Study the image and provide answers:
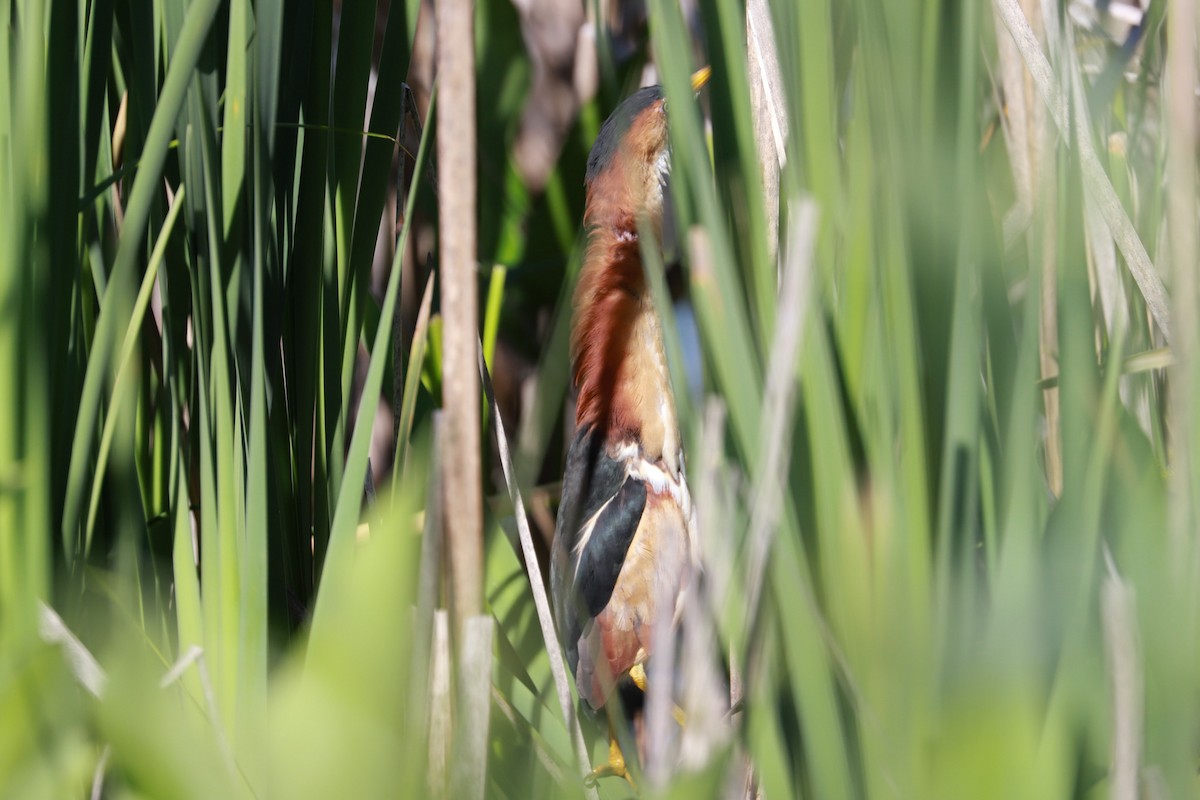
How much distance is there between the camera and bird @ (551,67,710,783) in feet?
3.03

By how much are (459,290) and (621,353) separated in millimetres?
626

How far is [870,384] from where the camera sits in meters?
0.28

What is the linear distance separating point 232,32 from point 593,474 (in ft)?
2.20

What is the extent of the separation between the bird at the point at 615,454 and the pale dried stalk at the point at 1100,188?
1.74 feet

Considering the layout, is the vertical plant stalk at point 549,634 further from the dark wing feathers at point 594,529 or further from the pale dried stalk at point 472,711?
the dark wing feathers at point 594,529

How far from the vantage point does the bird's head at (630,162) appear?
94 centimetres

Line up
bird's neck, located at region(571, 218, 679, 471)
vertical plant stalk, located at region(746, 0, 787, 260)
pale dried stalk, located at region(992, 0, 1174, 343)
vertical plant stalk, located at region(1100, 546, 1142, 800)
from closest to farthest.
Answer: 1. vertical plant stalk, located at region(1100, 546, 1142, 800)
2. pale dried stalk, located at region(992, 0, 1174, 343)
3. vertical plant stalk, located at region(746, 0, 787, 260)
4. bird's neck, located at region(571, 218, 679, 471)

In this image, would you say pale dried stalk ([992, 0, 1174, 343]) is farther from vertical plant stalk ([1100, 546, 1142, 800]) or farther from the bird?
the bird

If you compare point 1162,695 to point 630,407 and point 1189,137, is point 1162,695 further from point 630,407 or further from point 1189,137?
point 630,407

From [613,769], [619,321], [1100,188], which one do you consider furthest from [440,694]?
[619,321]

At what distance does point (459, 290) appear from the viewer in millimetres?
308

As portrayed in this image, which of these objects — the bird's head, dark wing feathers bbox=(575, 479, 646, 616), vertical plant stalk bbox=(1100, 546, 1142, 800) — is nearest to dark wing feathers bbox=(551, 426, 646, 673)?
dark wing feathers bbox=(575, 479, 646, 616)

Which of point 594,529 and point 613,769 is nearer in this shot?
point 613,769

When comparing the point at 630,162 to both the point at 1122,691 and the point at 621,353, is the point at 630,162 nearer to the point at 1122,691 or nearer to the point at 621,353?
the point at 621,353
